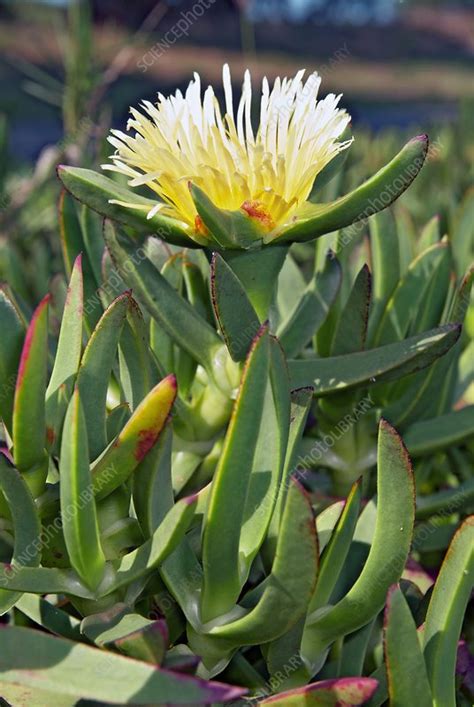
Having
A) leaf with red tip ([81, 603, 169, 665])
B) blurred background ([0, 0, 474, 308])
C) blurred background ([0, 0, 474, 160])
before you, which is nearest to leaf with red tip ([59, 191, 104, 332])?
blurred background ([0, 0, 474, 308])

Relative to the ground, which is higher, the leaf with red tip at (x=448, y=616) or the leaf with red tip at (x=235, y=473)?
the leaf with red tip at (x=235, y=473)

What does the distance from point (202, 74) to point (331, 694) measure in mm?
12955

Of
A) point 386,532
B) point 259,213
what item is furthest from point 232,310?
point 386,532

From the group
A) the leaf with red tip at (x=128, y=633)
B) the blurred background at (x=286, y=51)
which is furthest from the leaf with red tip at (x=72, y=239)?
the blurred background at (x=286, y=51)

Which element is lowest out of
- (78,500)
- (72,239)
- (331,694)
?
(331,694)

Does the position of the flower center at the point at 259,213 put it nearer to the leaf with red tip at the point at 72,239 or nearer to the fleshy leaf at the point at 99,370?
the fleshy leaf at the point at 99,370

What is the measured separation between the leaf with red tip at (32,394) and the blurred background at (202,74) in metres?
0.28

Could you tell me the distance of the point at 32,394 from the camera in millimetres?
465

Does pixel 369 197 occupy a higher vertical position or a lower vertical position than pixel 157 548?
higher

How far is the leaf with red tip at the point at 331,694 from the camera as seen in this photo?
0.45 meters

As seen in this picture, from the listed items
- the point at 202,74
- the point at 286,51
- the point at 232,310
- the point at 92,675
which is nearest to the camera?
the point at 92,675

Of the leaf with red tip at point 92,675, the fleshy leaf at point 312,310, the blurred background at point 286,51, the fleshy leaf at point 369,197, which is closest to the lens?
the leaf with red tip at point 92,675

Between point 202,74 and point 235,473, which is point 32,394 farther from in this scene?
point 202,74

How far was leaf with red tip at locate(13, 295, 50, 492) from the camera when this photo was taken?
1.51ft
